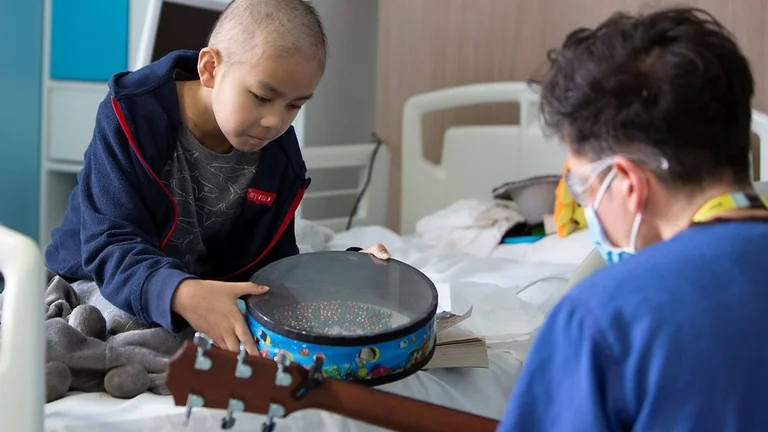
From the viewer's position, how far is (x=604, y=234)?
866mm

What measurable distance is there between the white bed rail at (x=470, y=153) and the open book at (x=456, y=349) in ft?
4.08

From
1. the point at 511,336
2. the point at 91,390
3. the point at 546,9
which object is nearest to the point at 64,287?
the point at 91,390

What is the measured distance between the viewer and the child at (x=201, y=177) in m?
1.11

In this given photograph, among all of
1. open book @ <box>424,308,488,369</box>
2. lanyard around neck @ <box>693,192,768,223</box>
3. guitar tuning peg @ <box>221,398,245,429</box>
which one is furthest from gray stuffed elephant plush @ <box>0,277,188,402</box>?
lanyard around neck @ <box>693,192,768,223</box>

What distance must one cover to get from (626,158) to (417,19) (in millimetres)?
2113

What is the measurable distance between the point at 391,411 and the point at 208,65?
670mm

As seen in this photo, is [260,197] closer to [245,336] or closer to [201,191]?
[201,191]

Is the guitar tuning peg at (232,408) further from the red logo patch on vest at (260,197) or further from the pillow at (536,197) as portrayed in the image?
the pillow at (536,197)

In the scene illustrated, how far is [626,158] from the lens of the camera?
80 cm

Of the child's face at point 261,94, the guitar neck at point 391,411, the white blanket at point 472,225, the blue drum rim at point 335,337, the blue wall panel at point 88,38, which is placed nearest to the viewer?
the guitar neck at point 391,411

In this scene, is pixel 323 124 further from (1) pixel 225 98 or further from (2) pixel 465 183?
(1) pixel 225 98

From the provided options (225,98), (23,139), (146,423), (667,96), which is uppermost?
(667,96)

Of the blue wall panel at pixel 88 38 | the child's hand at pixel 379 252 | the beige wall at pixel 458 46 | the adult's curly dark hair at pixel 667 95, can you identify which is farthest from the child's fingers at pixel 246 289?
the blue wall panel at pixel 88 38

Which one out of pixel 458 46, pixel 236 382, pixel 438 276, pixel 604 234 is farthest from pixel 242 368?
pixel 458 46
